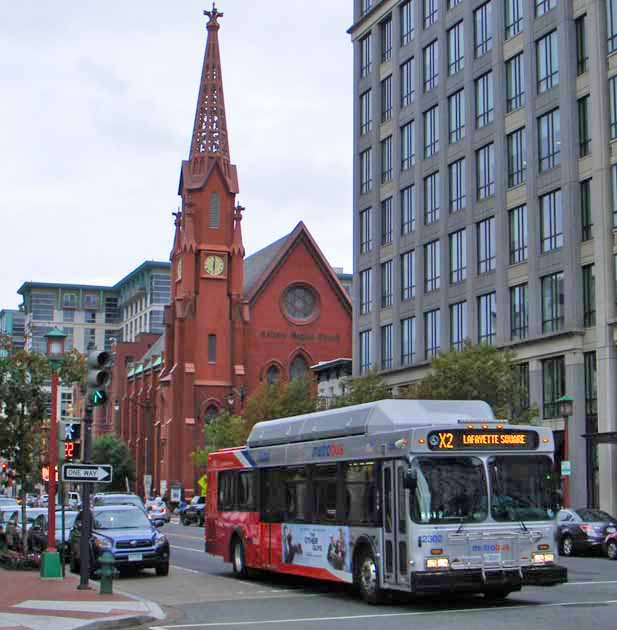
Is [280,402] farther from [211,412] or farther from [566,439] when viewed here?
[211,412]

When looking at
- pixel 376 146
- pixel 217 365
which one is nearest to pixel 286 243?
pixel 217 365

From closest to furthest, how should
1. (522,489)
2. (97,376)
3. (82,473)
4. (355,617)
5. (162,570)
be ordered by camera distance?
1. (355,617)
2. (522,489)
3. (97,376)
4. (82,473)
5. (162,570)

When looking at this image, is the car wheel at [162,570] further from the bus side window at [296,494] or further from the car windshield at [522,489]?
the car windshield at [522,489]

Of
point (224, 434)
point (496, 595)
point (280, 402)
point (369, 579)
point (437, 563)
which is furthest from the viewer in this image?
point (224, 434)

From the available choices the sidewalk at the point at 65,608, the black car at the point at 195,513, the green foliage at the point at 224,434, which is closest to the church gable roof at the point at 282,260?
the green foliage at the point at 224,434

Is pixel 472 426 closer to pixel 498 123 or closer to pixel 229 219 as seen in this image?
pixel 498 123

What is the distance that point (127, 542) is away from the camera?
25375mm

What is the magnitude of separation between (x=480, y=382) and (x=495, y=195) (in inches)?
465

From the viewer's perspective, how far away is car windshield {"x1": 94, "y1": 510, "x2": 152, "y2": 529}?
26.4 meters

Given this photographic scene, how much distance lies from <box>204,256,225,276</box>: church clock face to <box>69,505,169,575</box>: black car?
68.0 m

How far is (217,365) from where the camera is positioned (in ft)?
308

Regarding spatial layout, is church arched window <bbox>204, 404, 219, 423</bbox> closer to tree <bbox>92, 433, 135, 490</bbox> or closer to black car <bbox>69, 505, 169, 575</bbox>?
tree <bbox>92, 433, 135, 490</bbox>

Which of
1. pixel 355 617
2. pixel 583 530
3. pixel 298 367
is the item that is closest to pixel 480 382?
pixel 583 530

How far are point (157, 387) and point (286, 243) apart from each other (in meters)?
18.3
